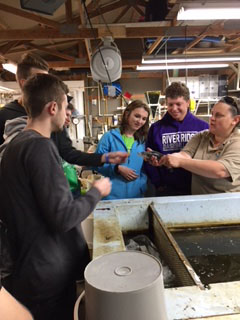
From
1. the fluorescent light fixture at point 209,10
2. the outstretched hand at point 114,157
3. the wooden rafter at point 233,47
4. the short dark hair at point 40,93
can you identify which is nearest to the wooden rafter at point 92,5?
the fluorescent light fixture at point 209,10

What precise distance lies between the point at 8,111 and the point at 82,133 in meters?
6.30

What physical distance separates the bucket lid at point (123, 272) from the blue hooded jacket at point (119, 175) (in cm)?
132

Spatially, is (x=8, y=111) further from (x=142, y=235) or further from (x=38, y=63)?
(x=142, y=235)

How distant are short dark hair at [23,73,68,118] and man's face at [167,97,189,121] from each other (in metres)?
1.18

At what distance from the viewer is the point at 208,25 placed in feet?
12.7

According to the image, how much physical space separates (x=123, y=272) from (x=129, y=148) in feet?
5.10

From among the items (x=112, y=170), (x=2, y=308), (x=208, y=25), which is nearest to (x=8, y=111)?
(x=112, y=170)

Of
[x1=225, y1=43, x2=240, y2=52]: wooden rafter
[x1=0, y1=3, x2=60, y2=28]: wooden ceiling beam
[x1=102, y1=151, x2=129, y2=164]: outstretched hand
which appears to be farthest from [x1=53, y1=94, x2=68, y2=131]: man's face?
[x1=225, y1=43, x2=240, y2=52]: wooden rafter

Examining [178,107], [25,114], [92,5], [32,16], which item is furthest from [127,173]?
[92,5]

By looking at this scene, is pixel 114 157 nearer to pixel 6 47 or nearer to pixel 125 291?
pixel 125 291

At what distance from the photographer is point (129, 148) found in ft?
7.20

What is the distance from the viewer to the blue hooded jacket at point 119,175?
210 cm

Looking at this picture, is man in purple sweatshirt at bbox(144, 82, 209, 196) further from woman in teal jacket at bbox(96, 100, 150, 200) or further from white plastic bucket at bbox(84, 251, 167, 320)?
white plastic bucket at bbox(84, 251, 167, 320)

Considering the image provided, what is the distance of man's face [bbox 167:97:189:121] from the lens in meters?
2.03
